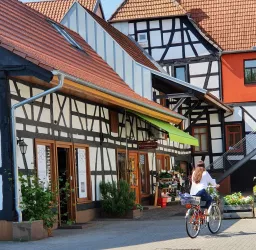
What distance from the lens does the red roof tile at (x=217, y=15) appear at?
31953mm

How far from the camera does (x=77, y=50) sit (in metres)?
20.8

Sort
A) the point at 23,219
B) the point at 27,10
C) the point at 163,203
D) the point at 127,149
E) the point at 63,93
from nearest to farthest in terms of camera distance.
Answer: the point at 23,219 → the point at 63,93 → the point at 27,10 → the point at 127,149 → the point at 163,203

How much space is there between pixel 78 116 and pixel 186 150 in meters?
15.4

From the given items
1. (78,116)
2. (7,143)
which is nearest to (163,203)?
(78,116)

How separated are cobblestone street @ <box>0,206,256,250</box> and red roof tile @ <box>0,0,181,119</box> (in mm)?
3267

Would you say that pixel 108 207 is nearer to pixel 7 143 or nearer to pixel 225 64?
pixel 7 143

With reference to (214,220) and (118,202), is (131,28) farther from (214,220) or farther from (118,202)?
(214,220)

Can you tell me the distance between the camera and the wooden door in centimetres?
2195

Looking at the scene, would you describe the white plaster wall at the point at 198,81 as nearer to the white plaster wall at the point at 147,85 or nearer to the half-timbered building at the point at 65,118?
the half-timbered building at the point at 65,118

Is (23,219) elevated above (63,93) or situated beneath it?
situated beneath

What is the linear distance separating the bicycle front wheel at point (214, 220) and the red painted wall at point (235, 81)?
61.7ft

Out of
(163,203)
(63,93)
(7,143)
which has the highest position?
(63,93)

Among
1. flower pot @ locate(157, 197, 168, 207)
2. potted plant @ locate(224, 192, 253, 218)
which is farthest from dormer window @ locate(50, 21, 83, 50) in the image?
potted plant @ locate(224, 192, 253, 218)

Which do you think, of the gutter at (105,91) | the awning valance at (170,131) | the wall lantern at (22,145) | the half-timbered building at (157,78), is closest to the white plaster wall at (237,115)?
the half-timbered building at (157,78)
